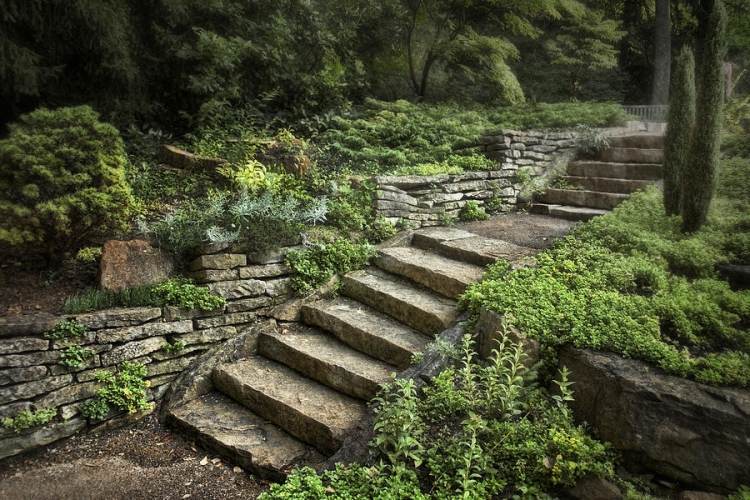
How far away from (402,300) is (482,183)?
3.15 metres

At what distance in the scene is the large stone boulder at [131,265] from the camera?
435cm

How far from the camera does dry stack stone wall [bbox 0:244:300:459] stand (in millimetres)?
3699

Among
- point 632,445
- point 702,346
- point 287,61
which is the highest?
point 287,61

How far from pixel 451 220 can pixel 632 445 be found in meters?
4.14

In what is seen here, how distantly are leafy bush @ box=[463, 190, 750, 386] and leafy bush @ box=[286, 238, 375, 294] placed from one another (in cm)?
152

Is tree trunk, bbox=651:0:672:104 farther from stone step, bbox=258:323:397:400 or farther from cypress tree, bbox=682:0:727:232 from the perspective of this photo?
stone step, bbox=258:323:397:400

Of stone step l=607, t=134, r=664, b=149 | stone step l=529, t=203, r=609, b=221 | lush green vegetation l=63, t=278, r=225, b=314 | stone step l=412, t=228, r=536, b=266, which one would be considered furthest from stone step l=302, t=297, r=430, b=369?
stone step l=607, t=134, r=664, b=149

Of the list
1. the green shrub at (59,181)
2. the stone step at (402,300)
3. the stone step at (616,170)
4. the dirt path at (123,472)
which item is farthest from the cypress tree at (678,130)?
the green shrub at (59,181)

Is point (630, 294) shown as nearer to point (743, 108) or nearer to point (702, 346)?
point (702, 346)

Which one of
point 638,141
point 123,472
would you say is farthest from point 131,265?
point 638,141

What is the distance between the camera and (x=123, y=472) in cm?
361

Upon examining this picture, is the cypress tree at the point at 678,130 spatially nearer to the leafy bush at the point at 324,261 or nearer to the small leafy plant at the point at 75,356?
the leafy bush at the point at 324,261

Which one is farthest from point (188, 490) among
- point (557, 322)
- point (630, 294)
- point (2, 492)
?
point (630, 294)

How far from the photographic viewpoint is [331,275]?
5254 mm
